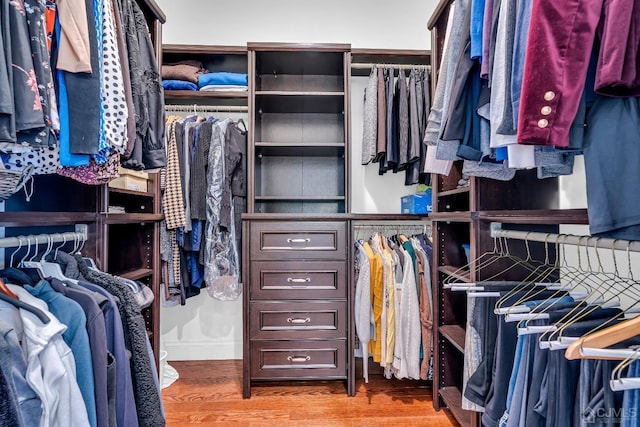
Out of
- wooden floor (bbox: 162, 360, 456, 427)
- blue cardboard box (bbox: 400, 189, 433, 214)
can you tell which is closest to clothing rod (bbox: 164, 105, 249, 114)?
blue cardboard box (bbox: 400, 189, 433, 214)

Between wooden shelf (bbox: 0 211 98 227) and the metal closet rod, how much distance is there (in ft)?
4.40

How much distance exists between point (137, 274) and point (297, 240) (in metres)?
0.81

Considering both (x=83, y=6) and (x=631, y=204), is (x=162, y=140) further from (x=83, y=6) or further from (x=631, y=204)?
(x=631, y=204)

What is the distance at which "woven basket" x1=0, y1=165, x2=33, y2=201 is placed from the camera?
974 millimetres

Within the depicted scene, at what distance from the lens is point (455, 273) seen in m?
1.62

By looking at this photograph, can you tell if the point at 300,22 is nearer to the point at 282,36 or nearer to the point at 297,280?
the point at 282,36

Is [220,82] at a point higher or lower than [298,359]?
higher

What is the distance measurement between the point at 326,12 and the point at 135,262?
6.88 ft

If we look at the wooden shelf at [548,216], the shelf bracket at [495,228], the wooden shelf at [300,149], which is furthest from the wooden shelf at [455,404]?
the wooden shelf at [300,149]

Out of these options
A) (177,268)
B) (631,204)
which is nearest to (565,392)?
(631,204)

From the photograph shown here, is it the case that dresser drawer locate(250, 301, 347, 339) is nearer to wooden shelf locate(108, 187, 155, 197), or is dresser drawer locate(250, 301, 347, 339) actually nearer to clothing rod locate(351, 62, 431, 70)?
wooden shelf locate(108, 187, 155, 197)

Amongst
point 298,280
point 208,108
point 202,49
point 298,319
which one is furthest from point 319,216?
point 202,49

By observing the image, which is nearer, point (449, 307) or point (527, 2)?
point (527, 2)

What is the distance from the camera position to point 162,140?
1393mm
